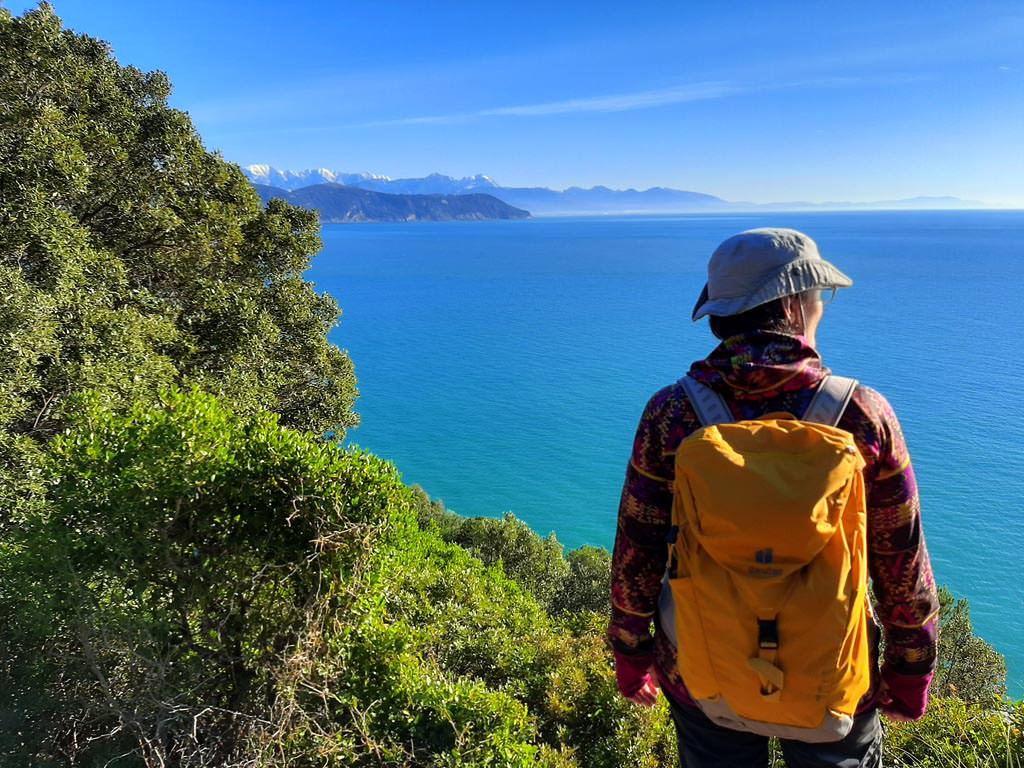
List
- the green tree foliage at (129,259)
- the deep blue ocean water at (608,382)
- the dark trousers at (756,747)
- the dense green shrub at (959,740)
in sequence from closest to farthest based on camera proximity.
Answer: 1. the dark trousers at (756,747)
2. the dense green shrub at (959,740)
3. the green tree foliage at (129,259)
4. the deep blue ocean water at (608,382)

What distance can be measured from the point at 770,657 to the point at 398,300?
278 feet

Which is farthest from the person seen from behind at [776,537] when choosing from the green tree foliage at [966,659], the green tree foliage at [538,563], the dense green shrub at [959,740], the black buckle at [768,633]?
the green tree foliage at [966,659]

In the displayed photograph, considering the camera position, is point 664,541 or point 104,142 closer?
point 664,541

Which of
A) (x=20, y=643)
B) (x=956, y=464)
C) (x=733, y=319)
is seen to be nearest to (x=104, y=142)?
(x=20, y=643)

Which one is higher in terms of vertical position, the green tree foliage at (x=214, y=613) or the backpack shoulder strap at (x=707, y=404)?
the backpack shoulder strap at (x=707, y=404)

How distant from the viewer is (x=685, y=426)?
171 cm

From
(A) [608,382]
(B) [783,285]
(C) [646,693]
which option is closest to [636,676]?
(C) [646,693]

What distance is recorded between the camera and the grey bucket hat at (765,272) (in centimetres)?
164

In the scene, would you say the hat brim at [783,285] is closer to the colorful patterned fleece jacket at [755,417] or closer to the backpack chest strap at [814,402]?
the colorful patterned fleece jacket at [755,417]

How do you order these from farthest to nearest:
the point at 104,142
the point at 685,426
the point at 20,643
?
the point at 104,142 → the point at 20,643 → the point at 685,426

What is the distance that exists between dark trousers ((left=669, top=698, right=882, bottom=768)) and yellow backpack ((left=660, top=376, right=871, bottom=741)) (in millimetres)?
185

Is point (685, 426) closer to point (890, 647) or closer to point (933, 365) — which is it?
point (890, 647)

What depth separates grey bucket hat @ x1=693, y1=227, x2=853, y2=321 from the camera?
1.64 m

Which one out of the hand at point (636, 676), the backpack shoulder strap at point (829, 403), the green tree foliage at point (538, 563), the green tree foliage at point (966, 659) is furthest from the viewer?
the green tree foliage at point (966, 659)
